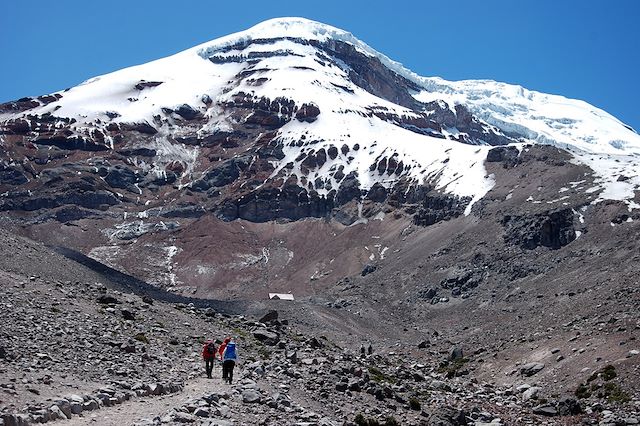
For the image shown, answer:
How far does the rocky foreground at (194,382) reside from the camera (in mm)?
25531

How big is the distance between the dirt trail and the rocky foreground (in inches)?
1.7

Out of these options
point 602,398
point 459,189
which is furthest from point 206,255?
point 602,398

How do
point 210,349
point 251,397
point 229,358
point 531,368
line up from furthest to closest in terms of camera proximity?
1. point 531,368
2. point 210,349
3. point 229,358
4. point 251,397

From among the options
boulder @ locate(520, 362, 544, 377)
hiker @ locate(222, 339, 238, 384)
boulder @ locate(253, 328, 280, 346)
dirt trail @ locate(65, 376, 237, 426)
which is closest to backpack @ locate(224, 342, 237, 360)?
hiker @ locate(222, 339, 238, 384)

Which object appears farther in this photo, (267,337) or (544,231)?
(544,231)

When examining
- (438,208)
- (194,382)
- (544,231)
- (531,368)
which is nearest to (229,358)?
(194,382)

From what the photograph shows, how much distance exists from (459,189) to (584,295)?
104218 mm

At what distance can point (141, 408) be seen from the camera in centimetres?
2547

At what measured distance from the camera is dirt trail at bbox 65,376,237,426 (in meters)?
23.0

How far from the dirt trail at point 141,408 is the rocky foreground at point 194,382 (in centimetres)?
4

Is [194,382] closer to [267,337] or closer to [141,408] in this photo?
[141,408]

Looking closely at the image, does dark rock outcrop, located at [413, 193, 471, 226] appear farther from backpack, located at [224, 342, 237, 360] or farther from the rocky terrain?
backpack, located at [224, 342, 237, 360]

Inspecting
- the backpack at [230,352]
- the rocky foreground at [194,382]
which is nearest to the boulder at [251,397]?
the rocky foreground at [194,382]

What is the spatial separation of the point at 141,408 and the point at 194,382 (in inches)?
298
